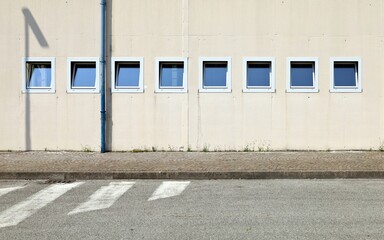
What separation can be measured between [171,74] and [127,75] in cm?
137

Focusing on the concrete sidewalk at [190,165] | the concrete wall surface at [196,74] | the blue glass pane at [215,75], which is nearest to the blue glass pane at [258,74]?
the concrete wall surface at [196,74]

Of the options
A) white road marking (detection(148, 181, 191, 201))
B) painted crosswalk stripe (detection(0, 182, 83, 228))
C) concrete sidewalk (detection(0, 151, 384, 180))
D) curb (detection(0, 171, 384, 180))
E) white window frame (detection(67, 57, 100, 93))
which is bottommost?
painted crosswalk stripe (detection(0, 182, 83, 228))

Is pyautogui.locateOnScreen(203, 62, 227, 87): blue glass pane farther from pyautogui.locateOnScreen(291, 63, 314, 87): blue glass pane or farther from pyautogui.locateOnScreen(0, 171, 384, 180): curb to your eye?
pyautogui.locateOnScreen(0, 171, 384, 180): curb

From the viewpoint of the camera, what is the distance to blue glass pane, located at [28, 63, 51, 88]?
14.0m

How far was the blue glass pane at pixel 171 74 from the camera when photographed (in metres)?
13.9

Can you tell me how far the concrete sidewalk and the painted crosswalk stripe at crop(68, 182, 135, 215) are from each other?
35.9 inches

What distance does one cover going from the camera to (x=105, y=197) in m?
8.09

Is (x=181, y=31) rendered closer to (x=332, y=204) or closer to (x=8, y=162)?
(x=8, y=162)

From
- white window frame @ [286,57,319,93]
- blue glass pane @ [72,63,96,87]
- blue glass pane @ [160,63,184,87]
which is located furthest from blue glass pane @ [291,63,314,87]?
blue glass pane @ [72,63,96,87]

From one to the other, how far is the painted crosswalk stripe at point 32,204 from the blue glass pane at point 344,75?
27.9ft

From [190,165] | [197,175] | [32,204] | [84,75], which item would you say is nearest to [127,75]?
[84,75]

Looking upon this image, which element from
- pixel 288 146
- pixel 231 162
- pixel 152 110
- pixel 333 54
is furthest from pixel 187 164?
pixel 333 54

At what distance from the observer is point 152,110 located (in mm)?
13719

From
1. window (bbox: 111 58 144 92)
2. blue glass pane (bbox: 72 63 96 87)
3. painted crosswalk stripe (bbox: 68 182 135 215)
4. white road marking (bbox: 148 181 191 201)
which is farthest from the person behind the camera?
blue glass pane (bbox: 72 63 96 87)
